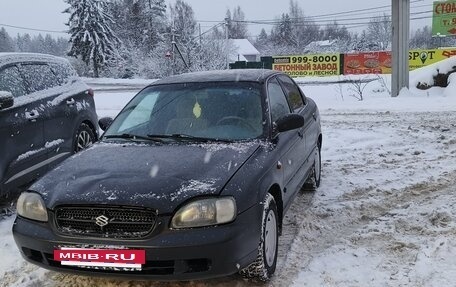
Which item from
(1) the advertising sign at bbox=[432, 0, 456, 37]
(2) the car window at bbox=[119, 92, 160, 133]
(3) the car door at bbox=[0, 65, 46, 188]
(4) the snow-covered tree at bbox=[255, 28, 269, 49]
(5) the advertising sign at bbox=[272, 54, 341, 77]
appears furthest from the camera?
(4) the snow-covered tree at bbox=[255, 28, 269, 49]

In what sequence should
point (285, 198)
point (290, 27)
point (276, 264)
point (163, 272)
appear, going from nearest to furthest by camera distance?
point (163, 272)
point (276, 264)
point (285, 198)
point (290, 27)

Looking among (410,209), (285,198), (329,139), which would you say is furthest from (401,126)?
(285,198)

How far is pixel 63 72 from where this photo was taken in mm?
7172

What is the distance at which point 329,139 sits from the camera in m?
9.33

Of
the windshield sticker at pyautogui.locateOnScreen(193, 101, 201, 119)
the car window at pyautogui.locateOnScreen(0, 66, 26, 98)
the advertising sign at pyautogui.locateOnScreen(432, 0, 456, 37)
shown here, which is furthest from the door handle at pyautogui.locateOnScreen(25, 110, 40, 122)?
→ the advertising sign at pyautogui.locateOnScreen(432, 0, 456, 37)

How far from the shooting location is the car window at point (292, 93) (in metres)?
5.50

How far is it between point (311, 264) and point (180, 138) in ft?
4.88

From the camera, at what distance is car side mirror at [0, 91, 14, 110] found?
5.21 meters

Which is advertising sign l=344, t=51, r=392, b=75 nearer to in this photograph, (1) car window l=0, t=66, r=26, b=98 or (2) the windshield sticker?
(1) car window l=0, t=66, r=26, b=98

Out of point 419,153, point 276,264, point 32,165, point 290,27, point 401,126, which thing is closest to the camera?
point 276,264

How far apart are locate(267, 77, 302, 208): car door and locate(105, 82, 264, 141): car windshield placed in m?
0.19

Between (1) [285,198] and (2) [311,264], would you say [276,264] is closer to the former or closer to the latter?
(2) [311,264]

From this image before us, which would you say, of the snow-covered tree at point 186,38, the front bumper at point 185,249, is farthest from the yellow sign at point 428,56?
the front bumper at point 185,249

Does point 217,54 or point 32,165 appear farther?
point 217,54
